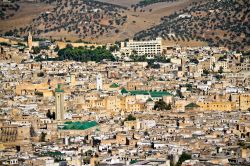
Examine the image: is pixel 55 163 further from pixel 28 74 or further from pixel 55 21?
pixel 55 21

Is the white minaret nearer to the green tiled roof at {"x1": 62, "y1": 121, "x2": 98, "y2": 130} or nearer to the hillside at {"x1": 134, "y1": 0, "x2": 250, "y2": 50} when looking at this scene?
the green tiled roof at {"x1": 62, "y1": 121, "x2": 98, "y2": 130}

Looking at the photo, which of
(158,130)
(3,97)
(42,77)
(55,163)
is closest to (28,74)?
(42,77)

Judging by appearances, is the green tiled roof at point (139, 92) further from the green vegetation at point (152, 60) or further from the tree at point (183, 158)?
the tree at point (183, 158)

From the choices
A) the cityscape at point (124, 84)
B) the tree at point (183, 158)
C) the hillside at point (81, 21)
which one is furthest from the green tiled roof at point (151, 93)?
the hillside at point (81, 21)

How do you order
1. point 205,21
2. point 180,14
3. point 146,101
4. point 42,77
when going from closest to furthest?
point 146,101 < point 42,77 < point 205,21 < point 180,14

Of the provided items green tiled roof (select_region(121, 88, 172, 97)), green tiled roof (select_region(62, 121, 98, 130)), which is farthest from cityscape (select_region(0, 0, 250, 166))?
green tiled roof (select_region(121, 88, 172, 97))

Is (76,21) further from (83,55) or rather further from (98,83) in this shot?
(98,83)

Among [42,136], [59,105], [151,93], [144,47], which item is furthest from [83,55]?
[42,136]
